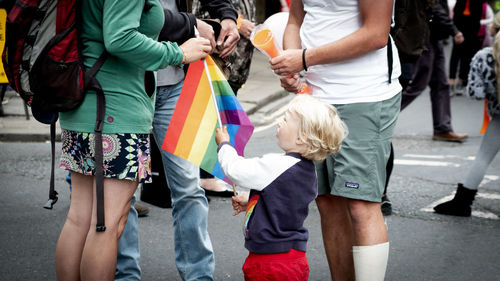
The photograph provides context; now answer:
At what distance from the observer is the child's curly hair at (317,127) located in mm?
2729

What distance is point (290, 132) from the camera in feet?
9.12

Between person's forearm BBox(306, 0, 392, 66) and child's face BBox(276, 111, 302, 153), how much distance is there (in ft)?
1.24

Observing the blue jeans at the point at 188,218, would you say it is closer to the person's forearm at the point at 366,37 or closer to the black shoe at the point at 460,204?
the person's forearm at the point at 366,37

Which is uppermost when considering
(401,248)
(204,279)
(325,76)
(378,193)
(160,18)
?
(160,18)

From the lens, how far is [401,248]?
4578mm

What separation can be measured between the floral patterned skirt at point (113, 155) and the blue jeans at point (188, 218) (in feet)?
1.90

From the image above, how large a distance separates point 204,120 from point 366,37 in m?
0.79

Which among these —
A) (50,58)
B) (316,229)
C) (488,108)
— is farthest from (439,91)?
(50,58)

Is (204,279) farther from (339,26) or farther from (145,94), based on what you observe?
(339,26)

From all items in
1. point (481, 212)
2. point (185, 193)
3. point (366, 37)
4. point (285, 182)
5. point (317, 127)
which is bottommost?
point (481, 212)

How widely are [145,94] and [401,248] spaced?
2439mm

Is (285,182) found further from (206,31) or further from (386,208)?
(386,208)

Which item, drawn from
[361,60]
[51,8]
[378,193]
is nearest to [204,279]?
[378,193]

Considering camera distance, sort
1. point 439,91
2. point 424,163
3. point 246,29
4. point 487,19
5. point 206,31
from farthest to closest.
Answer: point 487,19 < point 439,91 < point 424,163 < point 246,29 < point 206,31
